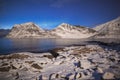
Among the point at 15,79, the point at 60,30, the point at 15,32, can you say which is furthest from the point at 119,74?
the point at 60,30

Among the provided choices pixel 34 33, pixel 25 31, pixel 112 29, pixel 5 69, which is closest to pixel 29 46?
pixel 5 69

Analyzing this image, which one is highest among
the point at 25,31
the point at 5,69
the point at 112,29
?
the point at 25,31

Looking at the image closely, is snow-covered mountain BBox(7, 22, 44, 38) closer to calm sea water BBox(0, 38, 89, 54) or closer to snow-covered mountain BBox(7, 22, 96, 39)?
snow-covered mountain BBox(7, 22, 96, 39)

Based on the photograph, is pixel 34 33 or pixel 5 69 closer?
pixel 5 69

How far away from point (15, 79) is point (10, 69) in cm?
136

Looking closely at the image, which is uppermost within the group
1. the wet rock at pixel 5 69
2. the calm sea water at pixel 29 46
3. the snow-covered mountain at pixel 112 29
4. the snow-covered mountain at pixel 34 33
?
the snow-covered mountain at pixel 34 33

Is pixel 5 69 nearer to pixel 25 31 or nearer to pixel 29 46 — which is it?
pixel 29 46

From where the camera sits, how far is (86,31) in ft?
266

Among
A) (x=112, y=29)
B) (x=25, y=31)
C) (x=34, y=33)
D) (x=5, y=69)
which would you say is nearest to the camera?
(x=5, y=69)

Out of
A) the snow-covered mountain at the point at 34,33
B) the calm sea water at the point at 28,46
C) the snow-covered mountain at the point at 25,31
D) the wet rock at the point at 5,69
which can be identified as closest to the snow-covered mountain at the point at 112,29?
the calm sea water at the point at 28,46

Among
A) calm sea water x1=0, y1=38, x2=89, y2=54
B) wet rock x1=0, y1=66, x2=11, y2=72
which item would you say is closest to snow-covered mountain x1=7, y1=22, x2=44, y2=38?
calm sea water x1=0, y1=38, x2=89, y2=54

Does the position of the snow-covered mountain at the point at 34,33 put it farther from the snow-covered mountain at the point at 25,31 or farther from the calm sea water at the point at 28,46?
the calm sea water at the point at 28,46

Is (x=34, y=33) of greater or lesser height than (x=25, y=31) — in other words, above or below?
below

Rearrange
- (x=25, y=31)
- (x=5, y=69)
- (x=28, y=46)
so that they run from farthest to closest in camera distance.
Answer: (x=25, y=31) → (x=28, y=46) → (x=5, y=69)
